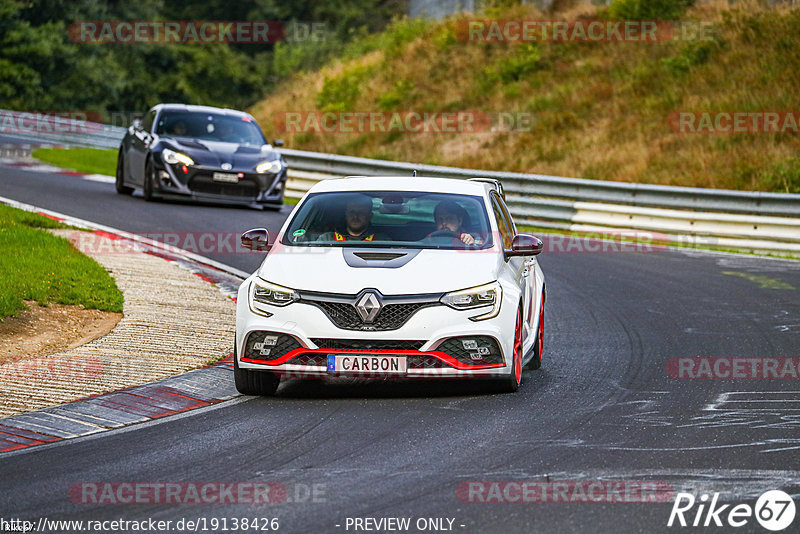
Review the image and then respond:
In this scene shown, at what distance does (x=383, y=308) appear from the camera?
9.02 metres

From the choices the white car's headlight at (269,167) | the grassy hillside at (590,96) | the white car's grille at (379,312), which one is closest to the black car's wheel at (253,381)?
the white car's grille at (379,312)

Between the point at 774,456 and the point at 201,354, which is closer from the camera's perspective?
the point at 774,456

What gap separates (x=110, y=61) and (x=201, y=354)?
39025 millimetres

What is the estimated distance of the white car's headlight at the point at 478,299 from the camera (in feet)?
30.1

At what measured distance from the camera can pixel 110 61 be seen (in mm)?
47750

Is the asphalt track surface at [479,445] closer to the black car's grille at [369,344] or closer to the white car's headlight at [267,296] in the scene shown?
the black car's grille at [369,344]

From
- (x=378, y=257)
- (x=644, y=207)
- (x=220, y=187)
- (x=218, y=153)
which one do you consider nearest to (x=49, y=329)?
(x=378, y=257)

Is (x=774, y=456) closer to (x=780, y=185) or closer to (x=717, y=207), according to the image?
(x=717, y=207)

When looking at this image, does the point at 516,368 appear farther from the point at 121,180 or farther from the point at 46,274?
the point at 121,180

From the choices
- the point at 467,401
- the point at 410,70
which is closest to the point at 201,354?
the point at 467,401

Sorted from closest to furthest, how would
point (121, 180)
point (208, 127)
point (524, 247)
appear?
point (524, 247), point (208, 127), point (121, 180)

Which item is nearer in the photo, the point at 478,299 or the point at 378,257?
the point at 478,299

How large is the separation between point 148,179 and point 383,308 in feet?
46.0

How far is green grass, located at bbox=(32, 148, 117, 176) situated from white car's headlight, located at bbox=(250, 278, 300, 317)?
19.6 m
